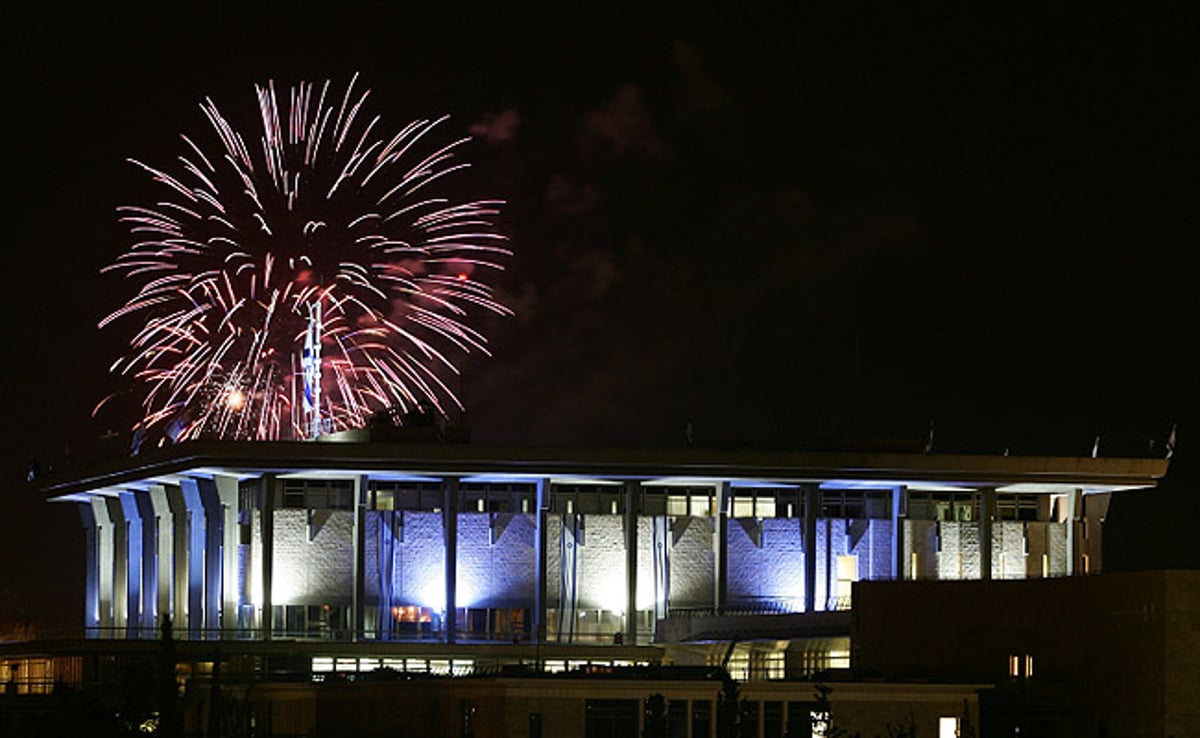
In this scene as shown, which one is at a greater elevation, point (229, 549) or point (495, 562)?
point (229, 549)

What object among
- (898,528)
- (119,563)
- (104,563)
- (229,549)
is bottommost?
(104,563)

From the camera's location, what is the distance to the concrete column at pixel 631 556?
109688 millimetres

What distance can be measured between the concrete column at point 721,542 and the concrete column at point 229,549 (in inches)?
852

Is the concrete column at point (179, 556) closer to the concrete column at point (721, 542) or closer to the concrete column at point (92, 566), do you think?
the concrete column at point (92, 566)

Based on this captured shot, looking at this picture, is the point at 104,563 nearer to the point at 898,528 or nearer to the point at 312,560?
the point at 312,560

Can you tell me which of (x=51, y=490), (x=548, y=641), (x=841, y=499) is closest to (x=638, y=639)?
(x=548, y=641)

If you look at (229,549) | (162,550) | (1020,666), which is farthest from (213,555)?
(1020,666)

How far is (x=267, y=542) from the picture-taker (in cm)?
10644

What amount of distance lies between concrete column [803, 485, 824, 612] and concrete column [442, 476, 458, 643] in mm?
15982

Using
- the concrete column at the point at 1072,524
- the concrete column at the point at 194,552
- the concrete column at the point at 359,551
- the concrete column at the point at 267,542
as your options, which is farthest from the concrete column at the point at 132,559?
the concrete column at the point at 1072,524

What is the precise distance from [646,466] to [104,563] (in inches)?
1382

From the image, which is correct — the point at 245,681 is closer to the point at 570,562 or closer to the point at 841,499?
the point at 570,562

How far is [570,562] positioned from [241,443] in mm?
16786

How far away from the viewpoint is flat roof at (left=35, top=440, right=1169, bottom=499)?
106 m
